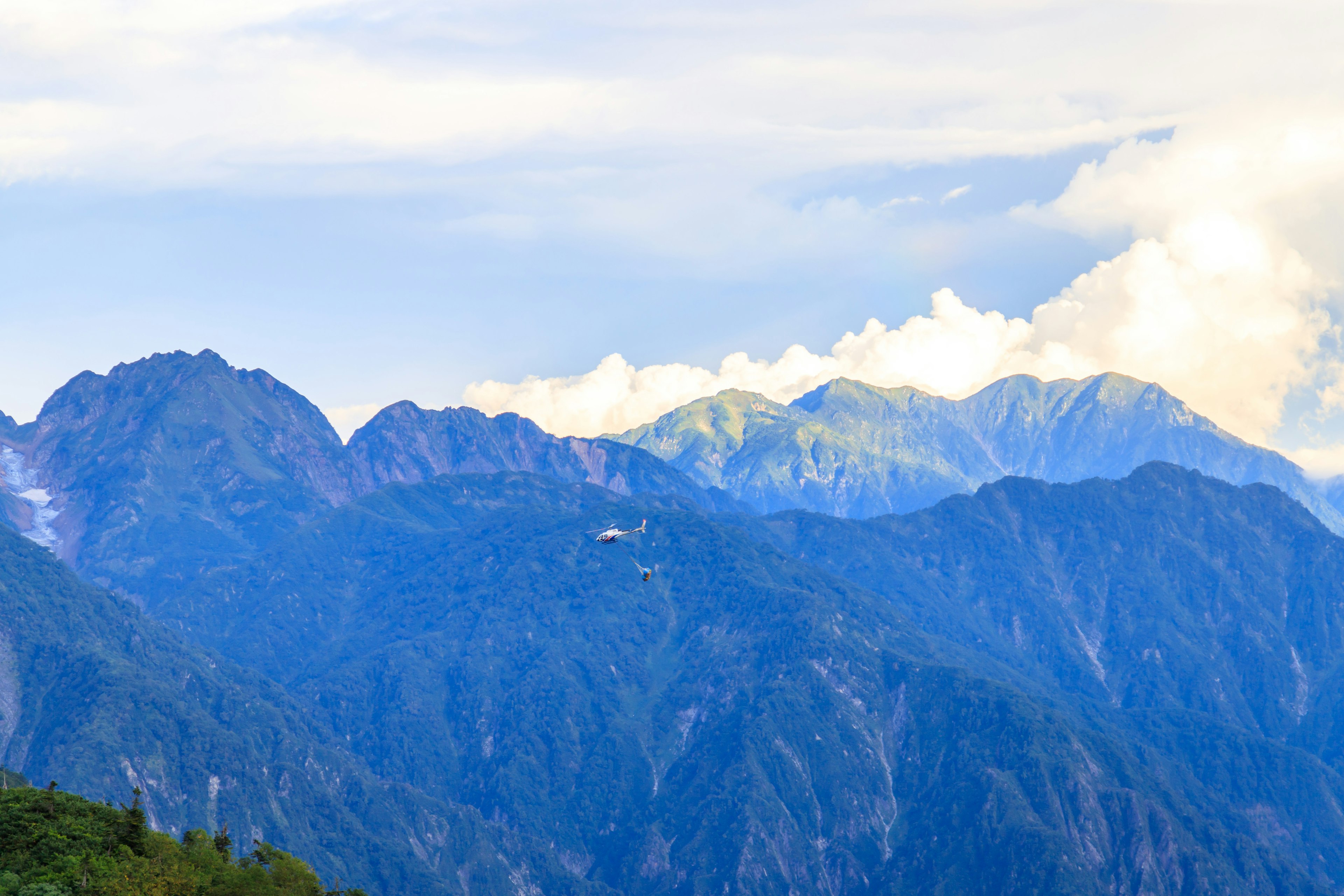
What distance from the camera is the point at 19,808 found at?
198 metres

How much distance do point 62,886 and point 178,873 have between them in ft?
Result: 64.0

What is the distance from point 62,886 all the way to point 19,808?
27.3 metres

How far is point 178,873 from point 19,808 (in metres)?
26.5

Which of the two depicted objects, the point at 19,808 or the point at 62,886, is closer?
the point at 62,886

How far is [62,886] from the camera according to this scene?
176 meters

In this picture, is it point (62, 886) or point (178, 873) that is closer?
point (62, 886)

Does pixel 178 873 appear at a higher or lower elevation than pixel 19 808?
lower
